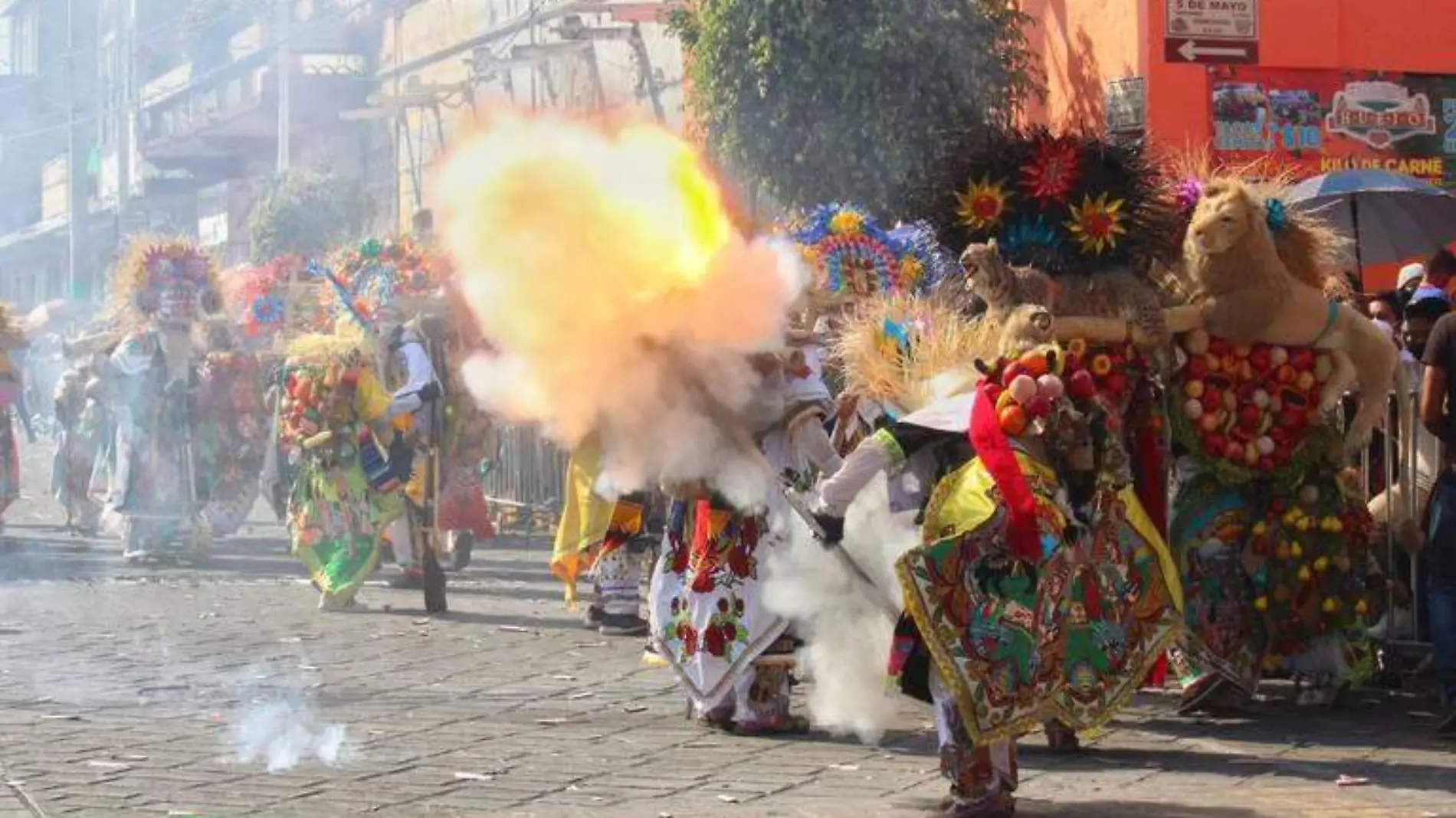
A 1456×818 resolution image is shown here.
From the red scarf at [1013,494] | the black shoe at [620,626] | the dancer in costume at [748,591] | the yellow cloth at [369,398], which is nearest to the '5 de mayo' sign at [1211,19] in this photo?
the yellow cloth at [369,398]

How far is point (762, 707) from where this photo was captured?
28.8 feet

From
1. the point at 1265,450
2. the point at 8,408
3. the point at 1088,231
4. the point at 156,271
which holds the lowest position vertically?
the point at 1265,450

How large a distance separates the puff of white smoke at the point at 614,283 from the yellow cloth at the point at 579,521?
9.73ft

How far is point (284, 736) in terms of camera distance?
8766 millimetres

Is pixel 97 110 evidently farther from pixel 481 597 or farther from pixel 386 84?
pixel 481 597

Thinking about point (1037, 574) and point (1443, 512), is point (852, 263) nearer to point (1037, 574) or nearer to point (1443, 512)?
point (1443, 512)

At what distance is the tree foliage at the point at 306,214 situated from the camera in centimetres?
1636

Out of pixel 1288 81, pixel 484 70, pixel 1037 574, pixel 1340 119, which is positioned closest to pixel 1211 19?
pixel 1288 81

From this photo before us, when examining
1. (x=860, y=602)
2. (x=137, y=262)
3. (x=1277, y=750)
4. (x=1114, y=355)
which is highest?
(x=137, y=262)

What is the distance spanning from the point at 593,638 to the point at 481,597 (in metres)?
2.59

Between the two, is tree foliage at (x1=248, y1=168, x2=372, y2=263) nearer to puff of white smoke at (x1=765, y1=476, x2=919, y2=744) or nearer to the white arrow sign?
the white arrow sign

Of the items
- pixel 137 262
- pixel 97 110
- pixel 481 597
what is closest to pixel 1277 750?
pixel 97 110

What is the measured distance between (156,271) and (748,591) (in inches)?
352

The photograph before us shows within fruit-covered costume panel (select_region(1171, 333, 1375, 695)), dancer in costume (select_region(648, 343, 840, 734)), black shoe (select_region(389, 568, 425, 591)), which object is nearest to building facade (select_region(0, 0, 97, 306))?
dancer in costume (select_region(648, 343, 840, 734))
